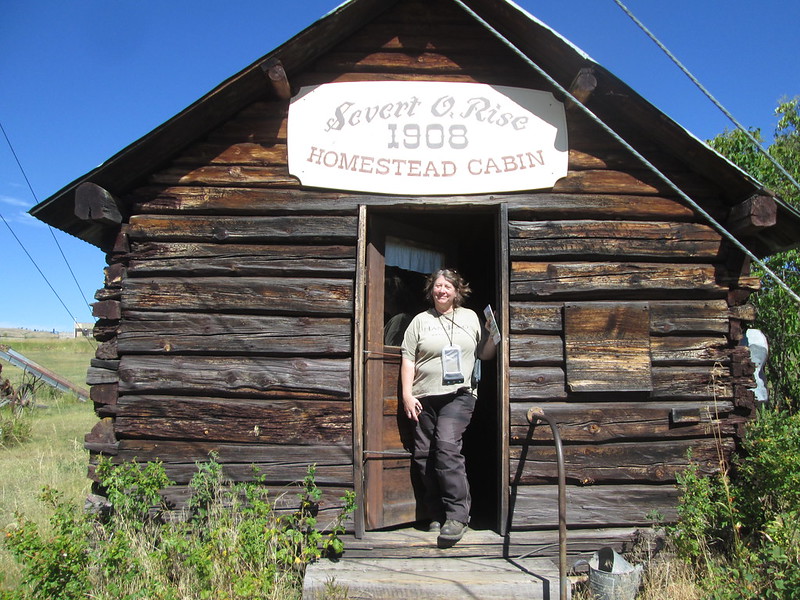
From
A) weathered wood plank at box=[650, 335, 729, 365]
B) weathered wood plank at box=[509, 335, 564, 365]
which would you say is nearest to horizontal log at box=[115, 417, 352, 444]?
weathered wood plank at box=[509, 335, 564, 365]

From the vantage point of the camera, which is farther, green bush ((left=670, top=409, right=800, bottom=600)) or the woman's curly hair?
the woman's curly hair

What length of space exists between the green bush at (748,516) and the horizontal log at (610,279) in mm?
1186

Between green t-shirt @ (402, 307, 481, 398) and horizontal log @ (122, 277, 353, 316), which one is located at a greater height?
horizontal log @ (122, 277, 353, 316)

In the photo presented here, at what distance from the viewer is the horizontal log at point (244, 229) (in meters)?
4.58

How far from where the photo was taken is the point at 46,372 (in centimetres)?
1709

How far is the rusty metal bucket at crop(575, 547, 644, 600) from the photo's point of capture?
12.7 feet

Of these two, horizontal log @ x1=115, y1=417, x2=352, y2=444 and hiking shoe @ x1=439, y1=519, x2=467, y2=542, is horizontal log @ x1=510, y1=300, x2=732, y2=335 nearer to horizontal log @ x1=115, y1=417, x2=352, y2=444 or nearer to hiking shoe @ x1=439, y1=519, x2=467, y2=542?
hiking shoe @ x1=439, y1=519, x2=467, y2=542

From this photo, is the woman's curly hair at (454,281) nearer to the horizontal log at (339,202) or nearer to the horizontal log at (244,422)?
the horizontal log at (339,202)

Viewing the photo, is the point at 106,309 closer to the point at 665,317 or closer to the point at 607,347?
the point at 607,347

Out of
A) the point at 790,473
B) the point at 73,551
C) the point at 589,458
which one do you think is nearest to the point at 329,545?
the point at 73,551

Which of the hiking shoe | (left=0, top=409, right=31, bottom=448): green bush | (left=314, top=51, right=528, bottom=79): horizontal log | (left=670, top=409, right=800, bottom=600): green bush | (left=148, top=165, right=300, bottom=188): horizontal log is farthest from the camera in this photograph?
(left=0, top=409, right=31, bottom=448): green bush

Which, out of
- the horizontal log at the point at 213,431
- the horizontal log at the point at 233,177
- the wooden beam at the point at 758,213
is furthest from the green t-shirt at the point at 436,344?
the wooden beam at the point at 758,213

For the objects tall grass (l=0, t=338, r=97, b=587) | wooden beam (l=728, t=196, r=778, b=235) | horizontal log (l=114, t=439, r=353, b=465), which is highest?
wooden beam (l=728, t=196, r=778, b=235)

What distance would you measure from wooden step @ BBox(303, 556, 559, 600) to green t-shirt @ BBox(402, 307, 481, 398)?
1210 millimetres
